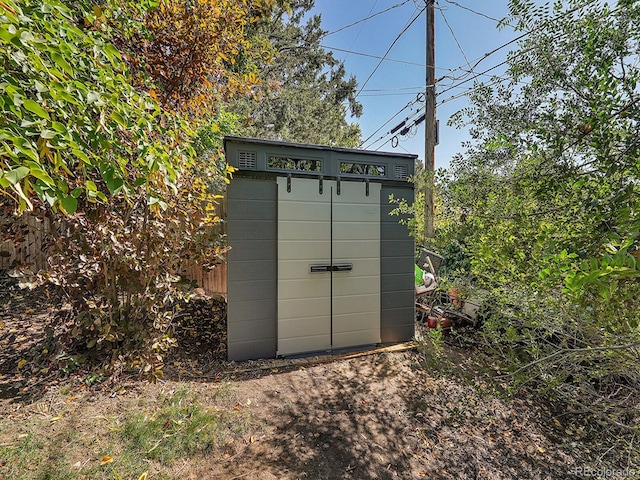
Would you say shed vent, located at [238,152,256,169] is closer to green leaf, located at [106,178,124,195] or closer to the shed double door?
the shed double door

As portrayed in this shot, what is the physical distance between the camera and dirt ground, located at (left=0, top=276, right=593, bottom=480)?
6.06 feet

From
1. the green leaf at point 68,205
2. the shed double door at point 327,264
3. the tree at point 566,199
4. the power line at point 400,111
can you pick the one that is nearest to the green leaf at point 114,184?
the green leaf at point 68,205

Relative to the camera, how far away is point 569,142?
1398 mm

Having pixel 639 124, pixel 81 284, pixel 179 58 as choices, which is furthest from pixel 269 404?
pixel 179 58

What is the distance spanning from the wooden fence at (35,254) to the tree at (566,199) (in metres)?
2.58

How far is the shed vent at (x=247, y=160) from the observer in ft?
9.96

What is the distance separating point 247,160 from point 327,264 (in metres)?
1.49

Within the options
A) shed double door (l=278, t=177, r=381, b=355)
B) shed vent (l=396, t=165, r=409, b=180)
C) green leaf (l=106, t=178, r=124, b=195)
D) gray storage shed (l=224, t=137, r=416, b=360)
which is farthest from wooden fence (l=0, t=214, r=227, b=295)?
shed vent (l=396, t=165, r=409, b=180)

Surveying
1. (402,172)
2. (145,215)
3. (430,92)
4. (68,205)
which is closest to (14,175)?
(68,205)

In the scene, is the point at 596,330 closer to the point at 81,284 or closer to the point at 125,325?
the point at 125,325

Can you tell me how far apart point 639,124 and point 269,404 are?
285cm

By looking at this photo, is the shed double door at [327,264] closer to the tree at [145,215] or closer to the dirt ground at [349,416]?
the dirt ground at [349,416]

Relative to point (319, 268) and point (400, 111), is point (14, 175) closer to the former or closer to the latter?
point (319, 268)

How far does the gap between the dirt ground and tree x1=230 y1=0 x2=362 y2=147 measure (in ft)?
20.1
